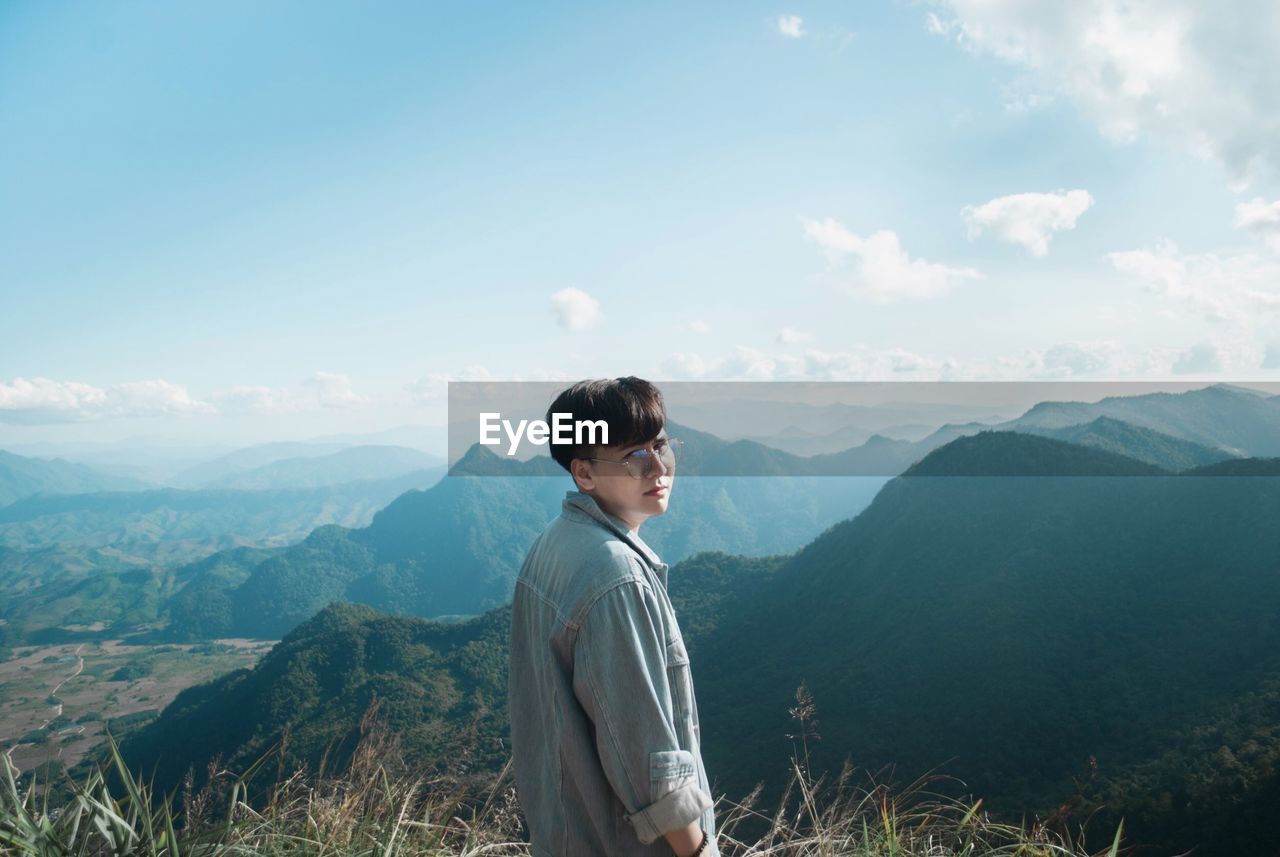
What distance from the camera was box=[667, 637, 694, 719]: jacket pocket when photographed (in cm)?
130

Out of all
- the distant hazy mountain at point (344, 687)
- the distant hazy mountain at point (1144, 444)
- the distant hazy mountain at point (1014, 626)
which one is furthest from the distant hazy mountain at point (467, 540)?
the distant hazy mountain at point (1014, 626)

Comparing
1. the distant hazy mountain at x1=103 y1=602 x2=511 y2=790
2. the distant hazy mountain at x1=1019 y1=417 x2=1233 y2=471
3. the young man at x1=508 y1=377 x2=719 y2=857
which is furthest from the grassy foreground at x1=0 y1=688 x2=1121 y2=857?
the distant hazy mountain at x1=1019 y1=417 x2=1233 y2=471

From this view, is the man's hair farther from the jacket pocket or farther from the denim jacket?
the jacket pocket

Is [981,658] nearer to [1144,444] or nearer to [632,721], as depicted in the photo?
[632,721]

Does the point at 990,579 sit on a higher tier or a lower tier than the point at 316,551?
higher

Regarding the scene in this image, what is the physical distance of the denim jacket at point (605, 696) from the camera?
1151 millimetres

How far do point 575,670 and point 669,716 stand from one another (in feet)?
0.60

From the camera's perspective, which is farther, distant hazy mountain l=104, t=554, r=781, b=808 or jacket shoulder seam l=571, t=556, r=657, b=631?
distant hazy mountain l=104, t=554, r=781, b=808

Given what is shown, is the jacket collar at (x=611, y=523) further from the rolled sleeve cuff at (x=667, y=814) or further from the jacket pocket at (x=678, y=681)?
the rolled sleeve cuff at (x=667, y=814)

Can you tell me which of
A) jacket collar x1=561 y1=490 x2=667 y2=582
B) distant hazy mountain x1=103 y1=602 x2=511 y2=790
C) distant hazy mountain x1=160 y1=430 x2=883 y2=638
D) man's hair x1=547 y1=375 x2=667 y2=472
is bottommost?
distant hazy mountain x1=160 y1=430 x2=883 y2=638

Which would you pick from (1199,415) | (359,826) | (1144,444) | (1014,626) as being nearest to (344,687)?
(1014,626)

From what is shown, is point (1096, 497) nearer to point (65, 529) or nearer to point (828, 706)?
point (828, 706)

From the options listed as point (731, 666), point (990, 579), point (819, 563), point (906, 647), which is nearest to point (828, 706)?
point (906, 647)

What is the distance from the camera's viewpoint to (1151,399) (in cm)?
6919
